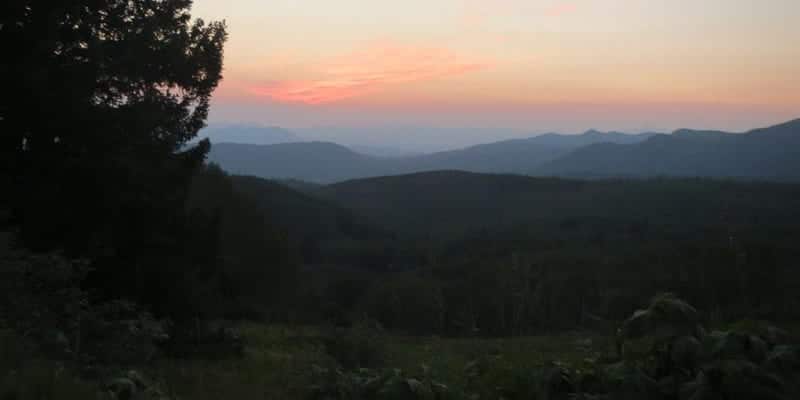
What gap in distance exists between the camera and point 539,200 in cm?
10000

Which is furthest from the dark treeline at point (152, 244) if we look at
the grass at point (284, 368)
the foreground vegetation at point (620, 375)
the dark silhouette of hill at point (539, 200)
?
the dark silhouette of hill at point (539, 200)

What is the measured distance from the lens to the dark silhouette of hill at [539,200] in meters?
78.1

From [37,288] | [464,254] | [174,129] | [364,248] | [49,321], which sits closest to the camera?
[49,321]

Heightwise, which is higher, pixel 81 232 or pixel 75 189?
pixel 75 189

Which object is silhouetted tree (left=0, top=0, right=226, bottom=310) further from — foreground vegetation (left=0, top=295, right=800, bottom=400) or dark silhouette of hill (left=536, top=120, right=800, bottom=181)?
dark silhouette of hill (left=536, top=120, right=800, bottom=181)

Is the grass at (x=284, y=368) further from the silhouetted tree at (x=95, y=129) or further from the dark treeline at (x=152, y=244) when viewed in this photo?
the silhouetted tree at (x=95, y=129)

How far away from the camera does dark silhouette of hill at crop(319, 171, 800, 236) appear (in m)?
78.1

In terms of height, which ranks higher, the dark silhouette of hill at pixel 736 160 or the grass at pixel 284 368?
the dark silhouette of hill at pixel 736 160

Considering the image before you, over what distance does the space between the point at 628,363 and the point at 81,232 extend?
8806mm

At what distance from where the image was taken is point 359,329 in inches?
327

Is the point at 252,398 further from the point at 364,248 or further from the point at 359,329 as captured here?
the point at 364,248

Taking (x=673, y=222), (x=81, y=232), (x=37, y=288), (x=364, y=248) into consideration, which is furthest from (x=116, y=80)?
(x=673, y=222)

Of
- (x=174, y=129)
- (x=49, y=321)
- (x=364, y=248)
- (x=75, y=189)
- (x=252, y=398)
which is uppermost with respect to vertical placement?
(x=174, y=129)

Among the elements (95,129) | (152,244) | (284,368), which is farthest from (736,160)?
(95,129)
